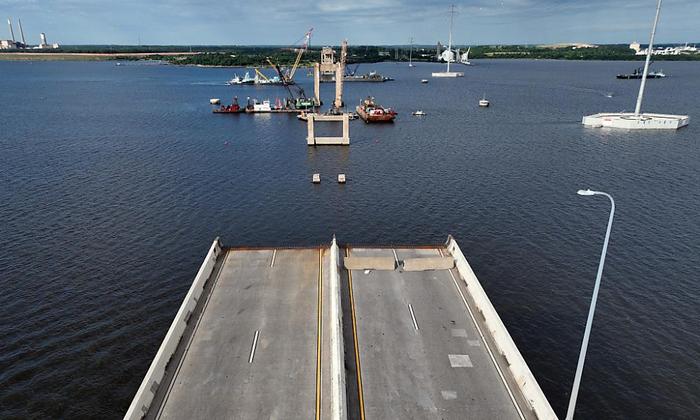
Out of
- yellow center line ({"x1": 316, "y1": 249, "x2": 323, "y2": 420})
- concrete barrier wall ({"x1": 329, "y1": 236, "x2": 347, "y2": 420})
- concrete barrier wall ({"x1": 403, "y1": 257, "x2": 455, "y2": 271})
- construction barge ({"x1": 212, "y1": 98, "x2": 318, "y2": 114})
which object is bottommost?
yellow center line ({"x1": 316, "y1": 249, "x2": 323, "y2": 420})

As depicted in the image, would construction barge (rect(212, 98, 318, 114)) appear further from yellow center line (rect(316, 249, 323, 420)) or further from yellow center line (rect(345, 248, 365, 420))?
yellow center line (rect(345, 248, 365, 420))

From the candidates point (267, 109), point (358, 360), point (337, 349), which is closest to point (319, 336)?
point (358, 360)

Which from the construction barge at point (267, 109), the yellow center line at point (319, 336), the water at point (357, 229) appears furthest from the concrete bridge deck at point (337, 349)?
the construction barge at point (267, 109)

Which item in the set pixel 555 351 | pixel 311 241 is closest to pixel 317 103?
pixel 311 241

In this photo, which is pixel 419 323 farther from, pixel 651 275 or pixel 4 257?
pixel 4 257

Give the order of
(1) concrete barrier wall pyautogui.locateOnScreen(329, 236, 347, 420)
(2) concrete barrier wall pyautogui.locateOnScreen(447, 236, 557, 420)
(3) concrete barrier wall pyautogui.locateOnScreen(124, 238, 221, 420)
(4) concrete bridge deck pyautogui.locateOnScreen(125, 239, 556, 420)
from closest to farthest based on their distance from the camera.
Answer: (1) concrete barrier wall pyautogui.locateOnScreen(329, 236, 347, 420), (3) concrete barrier wall pyautogui.locateOnScreen(124, 238, 221, 420), (2) concrete barrier wall pyautogui.locateOnScreen(447, 236, 557, 420), (4) concrete bridge deck pyautogui.locateOnScreen(125, 239, 556, 420)

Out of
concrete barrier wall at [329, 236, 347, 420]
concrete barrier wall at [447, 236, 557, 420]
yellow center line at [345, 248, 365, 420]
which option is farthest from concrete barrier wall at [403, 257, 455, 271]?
concrete barrier wall at [329, 236, 347, 420]

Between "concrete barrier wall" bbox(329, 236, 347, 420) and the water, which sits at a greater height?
"concrete barrier wall" bbox(329, 236, 347, 420)
